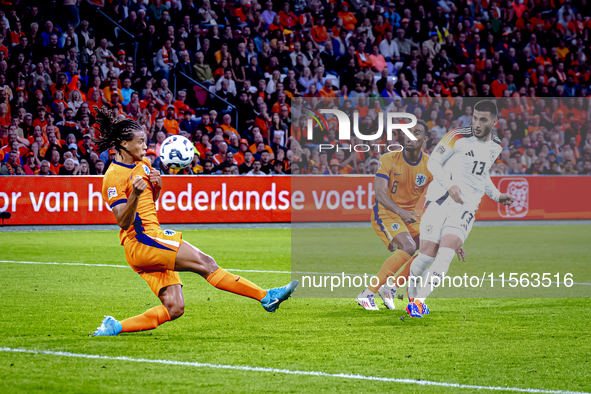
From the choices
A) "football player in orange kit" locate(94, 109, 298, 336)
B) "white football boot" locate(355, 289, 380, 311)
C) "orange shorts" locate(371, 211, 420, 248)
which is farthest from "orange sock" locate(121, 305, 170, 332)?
"orange shorts" locate(371, 211, 420, 248)

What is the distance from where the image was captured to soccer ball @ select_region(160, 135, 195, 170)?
31.7ft

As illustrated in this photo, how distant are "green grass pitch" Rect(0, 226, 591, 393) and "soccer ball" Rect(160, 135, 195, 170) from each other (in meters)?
1.58

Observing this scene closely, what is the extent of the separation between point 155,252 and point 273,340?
1.24m

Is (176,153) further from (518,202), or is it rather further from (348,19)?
(348,19)

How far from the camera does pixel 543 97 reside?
78.9 feet

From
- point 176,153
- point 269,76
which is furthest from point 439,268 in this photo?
point 269,76

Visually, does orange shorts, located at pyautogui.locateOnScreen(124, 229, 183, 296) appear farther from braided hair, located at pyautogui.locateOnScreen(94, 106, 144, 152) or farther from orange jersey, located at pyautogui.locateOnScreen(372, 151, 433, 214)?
orange jersey, located at pyautogui.locateOnScreen(372, 151, 433, 214)

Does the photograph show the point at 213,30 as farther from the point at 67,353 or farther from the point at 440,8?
the point at 67,353

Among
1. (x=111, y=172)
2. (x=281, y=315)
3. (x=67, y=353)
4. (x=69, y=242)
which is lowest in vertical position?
(x=69, y=242)

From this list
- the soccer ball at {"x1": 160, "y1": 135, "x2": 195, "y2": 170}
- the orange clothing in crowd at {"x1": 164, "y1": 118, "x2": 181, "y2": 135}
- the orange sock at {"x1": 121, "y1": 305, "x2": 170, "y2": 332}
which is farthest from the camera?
the orange clothing in crowd at {"x1": 164, "y1": 118, "x2": 181, "y2": 135}

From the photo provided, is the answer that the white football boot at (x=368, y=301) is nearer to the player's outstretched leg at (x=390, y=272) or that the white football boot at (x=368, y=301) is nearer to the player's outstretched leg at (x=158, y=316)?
the player's outstretched leg at (x=390, y=272)

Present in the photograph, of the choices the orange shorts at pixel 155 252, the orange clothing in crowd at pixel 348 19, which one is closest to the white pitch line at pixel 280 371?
the orange shorts at pixel 155 252

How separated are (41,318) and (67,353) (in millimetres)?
1752

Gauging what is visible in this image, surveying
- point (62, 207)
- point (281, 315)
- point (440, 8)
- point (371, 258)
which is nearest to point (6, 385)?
point (281, 315)
